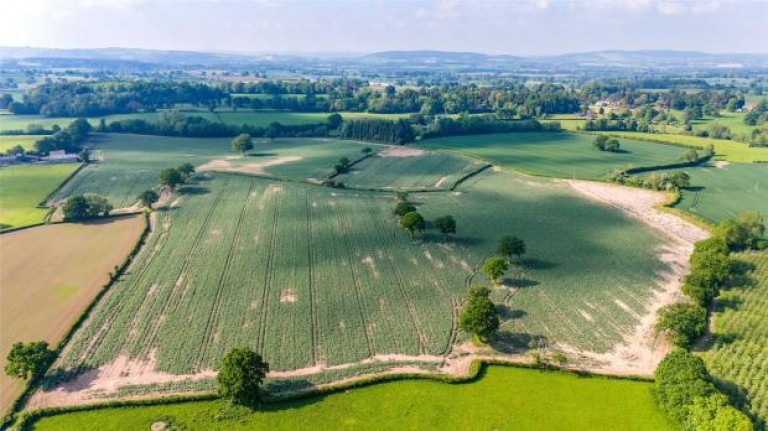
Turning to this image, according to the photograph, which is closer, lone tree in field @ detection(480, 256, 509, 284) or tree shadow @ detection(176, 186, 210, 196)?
lone tree in field @ detection(480, 256, 509, 284)

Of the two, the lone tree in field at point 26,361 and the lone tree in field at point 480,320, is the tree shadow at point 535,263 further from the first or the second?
the lone tree in field at point 26,361

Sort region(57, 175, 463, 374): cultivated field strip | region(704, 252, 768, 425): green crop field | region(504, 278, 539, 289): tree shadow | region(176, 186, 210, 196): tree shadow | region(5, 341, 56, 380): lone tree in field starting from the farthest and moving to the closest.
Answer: region(176, 186, 210, 196): tree shadow → region(504, 278, 539, 289): tree shadow → region(57, 175, 463, 374): cultivated field strip → region(5, 341, 56, 380): lone tree in field → region(704, 252, 768, 425): green crop field

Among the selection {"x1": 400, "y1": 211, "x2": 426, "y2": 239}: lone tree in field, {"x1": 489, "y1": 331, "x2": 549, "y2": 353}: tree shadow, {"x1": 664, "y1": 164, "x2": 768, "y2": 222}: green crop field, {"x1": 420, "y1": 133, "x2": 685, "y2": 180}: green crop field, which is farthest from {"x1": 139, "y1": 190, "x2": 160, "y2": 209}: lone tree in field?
{"x1": 664, "y1": 164, "x2": 768, "y2": 222}: green crop field

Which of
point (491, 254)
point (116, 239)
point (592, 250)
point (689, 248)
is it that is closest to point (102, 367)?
point (116, 239)

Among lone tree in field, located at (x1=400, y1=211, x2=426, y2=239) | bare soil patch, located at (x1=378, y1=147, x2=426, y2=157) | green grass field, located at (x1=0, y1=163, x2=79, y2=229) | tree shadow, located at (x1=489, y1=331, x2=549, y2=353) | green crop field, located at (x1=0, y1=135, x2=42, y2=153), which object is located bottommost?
tree shadow, located at (x1=489, y1=331, x2=549, y2=353)

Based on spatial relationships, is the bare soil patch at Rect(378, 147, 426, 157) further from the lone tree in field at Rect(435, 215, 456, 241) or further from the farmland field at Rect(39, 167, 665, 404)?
the lone tree in field at Rect(435, 215, 456, 241)

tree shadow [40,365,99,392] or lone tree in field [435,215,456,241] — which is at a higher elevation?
lone tree in field [435,215,456,241]

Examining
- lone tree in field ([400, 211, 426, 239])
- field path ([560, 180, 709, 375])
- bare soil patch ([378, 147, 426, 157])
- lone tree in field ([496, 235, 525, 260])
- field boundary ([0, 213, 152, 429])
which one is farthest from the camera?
bare soil patch ([378, 147, 426, 157])
